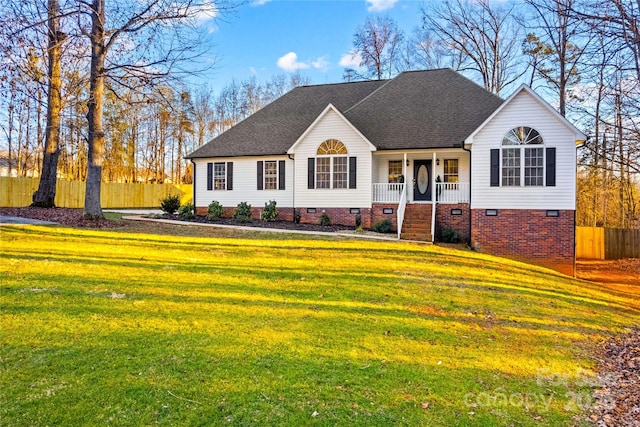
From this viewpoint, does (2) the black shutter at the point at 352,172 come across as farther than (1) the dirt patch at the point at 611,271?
Yes

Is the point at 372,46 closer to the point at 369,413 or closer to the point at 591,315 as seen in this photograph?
the point at 591,315

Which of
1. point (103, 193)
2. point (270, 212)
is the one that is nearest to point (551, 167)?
point (270, 212)

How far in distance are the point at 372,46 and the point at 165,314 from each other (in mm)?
31893

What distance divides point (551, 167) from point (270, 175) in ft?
37.7

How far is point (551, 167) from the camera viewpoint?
14023 millimetres

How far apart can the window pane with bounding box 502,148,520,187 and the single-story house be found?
0.03 m

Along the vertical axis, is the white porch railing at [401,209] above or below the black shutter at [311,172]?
below

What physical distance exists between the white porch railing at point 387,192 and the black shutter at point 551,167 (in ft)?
17.4

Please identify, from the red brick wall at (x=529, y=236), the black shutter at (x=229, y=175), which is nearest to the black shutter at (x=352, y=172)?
the red brick wall at (x=529, y=236)

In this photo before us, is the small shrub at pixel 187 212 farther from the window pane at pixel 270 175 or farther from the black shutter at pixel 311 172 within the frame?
the black shutter at pixel 311 172

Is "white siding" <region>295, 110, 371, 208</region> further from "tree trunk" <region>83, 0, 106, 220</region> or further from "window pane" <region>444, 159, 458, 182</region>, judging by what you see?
"tree trunk" <region>83, 0, 106, 220</region>

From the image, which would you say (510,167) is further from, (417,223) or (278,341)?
(278,341)

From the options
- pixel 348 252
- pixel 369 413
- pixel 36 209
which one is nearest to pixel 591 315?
pixel 348 252

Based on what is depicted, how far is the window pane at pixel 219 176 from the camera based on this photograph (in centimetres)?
1958
